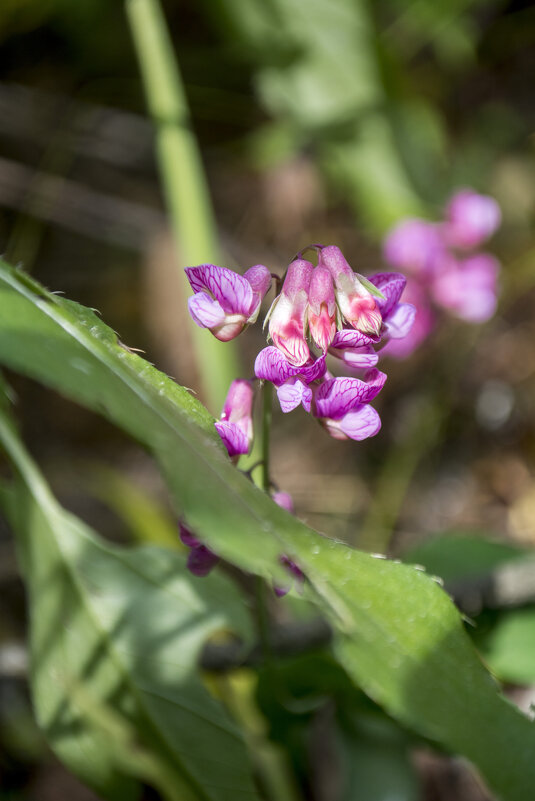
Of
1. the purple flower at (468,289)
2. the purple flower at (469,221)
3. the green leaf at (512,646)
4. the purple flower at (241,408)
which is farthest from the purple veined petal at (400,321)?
the purple flower at (469,221)

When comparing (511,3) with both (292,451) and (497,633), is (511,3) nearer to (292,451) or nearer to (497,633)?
(292,451)

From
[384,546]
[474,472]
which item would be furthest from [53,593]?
[474,472]

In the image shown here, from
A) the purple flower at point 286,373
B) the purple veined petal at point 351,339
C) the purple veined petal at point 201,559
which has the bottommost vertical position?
the purple veined petal at point 201,559

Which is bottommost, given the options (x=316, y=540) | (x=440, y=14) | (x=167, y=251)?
(x=316, y=540)

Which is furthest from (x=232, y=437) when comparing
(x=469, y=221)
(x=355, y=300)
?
(x=469, y=221)

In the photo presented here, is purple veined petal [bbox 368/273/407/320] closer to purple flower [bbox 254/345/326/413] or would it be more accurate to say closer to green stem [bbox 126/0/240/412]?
purple flower [bbox 254/345/326/413]

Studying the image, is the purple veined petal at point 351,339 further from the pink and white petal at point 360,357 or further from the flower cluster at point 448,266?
the flower cluster at point 448,266
